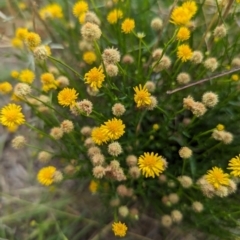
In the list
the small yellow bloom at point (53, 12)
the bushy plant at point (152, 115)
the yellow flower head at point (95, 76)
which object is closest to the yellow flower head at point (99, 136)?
the bushy plant at point (152, 115)

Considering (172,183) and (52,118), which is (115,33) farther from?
(172,183)

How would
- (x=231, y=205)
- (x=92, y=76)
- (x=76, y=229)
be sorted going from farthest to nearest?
(x=76, y=229) < (x=231, y=205) < (x=92, y=76)

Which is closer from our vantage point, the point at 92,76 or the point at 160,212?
the point at 92,76

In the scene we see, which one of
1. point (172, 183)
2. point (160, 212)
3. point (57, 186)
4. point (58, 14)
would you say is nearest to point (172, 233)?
point (160, 212)

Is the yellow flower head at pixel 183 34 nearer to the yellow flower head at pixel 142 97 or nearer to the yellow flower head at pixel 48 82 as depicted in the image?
the yellow flower head at pixel 142 97

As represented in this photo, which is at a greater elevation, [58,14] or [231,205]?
[58,14]

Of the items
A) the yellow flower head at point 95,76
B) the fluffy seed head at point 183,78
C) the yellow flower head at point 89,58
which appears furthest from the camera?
the yellow flower head at point 89,58

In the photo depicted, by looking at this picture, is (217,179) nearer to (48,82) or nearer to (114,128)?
(114,128)

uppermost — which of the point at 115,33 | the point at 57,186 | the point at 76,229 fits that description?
the point at 115,33

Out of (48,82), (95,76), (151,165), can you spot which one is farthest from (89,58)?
(151,165)

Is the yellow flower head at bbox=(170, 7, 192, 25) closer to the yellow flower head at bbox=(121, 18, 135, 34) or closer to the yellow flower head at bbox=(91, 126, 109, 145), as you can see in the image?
the yellow flower head at bbox=(121, 18, 135, 34)

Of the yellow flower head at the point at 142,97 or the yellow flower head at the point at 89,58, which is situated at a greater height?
the yellow flower head at the point at 89,58
